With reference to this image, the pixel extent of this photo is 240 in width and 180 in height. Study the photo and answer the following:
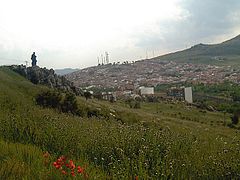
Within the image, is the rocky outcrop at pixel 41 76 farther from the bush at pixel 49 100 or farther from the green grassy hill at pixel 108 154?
the green grassy hill at pixel 108 154

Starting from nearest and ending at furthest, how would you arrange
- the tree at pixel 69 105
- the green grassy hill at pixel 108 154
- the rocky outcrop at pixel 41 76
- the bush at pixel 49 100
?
the green grassy hill at pixel 108 154 < the bush at pixel 49 100 < the tree at pixel 69 105 < the rocky outcrop at pixel 41 76

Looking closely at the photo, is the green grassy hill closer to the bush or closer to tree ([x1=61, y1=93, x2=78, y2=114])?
the bush

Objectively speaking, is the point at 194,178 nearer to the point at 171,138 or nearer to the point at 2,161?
the point at 171,138

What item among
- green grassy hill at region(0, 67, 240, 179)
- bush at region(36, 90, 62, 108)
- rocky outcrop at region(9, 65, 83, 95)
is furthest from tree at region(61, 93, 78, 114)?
green grassy hill at region(0, 67, 240, 179)

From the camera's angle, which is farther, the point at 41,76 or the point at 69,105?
the point at 41,76

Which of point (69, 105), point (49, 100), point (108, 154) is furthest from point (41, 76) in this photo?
point (108, 154)

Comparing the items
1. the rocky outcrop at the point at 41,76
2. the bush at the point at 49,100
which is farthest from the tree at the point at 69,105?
the rocky outcrop at the point at 41,76

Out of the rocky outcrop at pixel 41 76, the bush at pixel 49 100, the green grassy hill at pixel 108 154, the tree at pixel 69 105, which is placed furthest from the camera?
the rocky outcrop at pixel 41 76

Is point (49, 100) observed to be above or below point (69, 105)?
above

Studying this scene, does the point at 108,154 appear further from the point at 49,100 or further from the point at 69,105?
the point at 69,105

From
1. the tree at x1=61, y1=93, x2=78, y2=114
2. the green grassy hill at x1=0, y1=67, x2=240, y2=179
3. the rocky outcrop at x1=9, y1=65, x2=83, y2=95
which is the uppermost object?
the rocky outcrop at x1=9, y1=65, x2=83, y2=95

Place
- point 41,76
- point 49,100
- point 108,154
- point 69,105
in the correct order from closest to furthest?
point 108,154 < point 49,100 < point 69,105 < point 41,76

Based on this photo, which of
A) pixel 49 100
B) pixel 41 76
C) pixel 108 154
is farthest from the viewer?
pixel 41 76

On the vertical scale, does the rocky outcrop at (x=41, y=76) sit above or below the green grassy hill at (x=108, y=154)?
above
